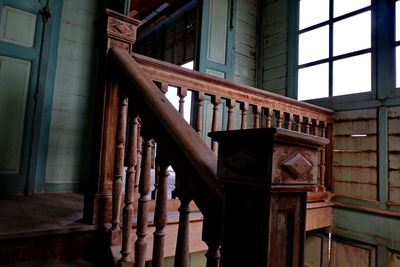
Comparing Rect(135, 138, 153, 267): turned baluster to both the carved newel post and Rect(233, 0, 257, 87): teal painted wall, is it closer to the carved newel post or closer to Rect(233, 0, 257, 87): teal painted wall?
the carved newel post

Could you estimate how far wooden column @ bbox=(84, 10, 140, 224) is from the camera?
4.21 feet

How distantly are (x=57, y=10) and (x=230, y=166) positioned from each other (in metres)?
2.50

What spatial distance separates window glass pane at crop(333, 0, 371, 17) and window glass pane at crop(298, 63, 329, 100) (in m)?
0.61

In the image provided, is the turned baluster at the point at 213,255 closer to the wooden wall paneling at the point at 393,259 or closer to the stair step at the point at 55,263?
the stair step at the point at 55,263

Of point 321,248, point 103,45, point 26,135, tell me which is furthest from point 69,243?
point 321,248

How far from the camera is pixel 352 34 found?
3119 mm

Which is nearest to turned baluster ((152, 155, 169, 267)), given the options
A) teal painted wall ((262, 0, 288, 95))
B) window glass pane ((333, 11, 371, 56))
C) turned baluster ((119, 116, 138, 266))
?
turned baluster ((119, 116, 138, 266))

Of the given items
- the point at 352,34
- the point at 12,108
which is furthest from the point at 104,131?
the point at 352,34

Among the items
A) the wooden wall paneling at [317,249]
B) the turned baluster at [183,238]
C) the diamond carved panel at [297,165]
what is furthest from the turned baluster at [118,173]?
the wooden wall paneling at [317,249]

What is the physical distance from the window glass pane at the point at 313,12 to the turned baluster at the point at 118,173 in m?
3.10

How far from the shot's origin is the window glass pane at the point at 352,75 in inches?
117

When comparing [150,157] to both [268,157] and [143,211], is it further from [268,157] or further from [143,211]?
[268,157]

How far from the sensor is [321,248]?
117 inches

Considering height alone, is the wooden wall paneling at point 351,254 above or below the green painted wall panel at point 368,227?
below
